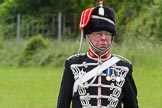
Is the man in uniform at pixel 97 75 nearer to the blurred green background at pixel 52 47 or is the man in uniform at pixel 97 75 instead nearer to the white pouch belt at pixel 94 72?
the white pouch belt at pixel 94 72

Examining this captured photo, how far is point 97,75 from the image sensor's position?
394 cm

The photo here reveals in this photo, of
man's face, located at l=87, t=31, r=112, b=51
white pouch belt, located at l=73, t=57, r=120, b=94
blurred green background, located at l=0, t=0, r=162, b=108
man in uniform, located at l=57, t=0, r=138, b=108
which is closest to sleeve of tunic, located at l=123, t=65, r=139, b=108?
man in uniform, located at l=57, t=0, r=138, b=108

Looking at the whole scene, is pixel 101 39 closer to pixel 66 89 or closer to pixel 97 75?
pixel 97 75

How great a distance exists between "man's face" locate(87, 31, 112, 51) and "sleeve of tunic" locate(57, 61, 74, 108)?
228 mm

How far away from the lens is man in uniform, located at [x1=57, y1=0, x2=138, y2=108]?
12.9 ft

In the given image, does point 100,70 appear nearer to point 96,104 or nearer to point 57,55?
point 96,104

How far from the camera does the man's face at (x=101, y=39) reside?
3.86 meters

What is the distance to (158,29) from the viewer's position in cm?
2048

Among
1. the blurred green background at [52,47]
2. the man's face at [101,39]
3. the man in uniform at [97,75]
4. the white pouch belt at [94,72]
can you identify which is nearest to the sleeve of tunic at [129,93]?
the man in uniform at [97,75]

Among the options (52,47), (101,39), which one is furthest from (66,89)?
(52,47)

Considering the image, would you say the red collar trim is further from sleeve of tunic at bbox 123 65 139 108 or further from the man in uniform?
sleeve of tunic at bbox 123 65 139 108

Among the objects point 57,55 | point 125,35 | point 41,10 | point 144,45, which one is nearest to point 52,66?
point 57,55

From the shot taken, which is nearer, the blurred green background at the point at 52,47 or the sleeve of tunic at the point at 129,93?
the sleeve of tunic at the point at 129,93

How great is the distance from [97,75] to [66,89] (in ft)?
0.68
